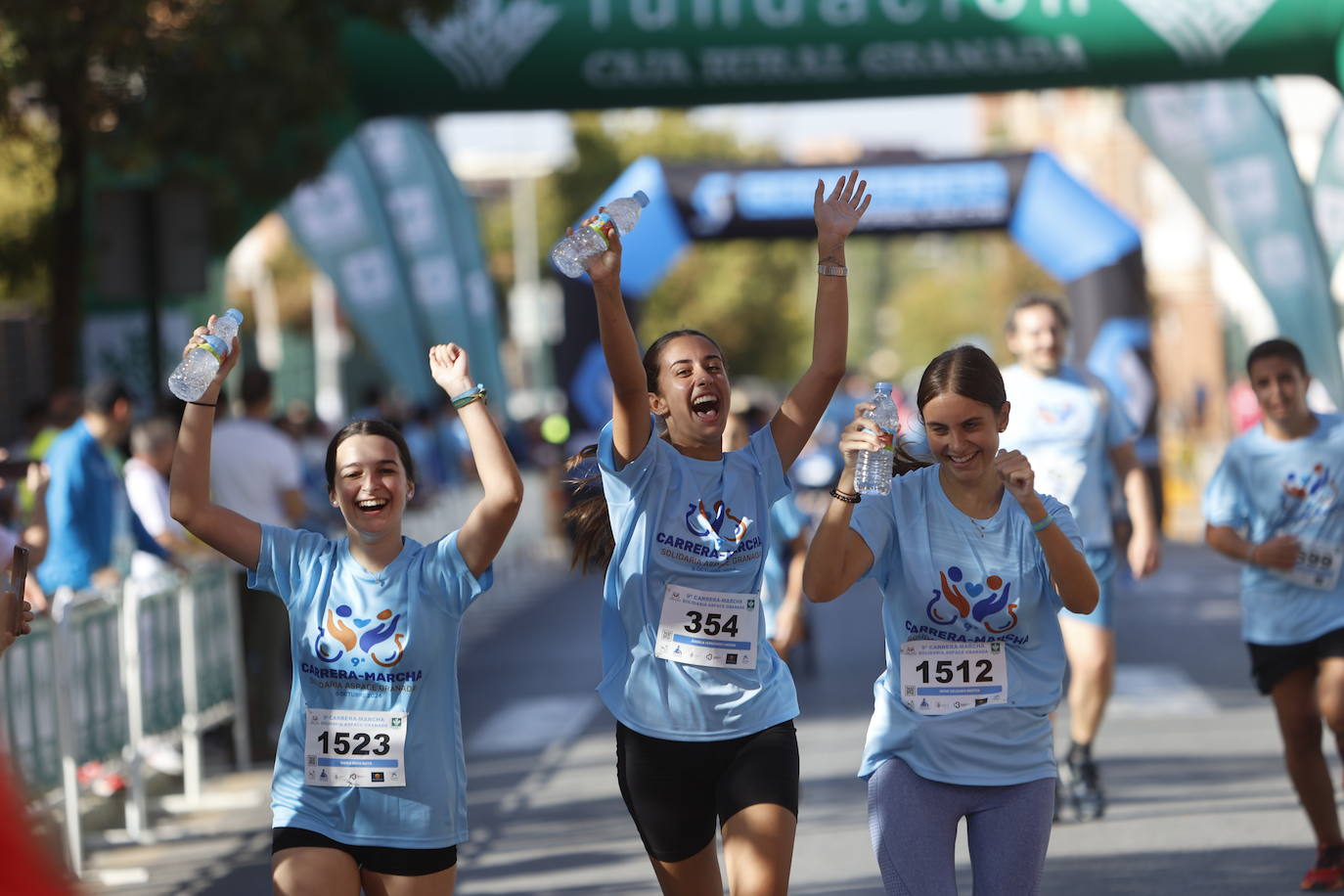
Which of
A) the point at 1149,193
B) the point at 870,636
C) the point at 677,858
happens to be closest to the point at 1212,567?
the point at 870,636

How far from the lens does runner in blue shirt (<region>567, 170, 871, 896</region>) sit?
4.53 meters

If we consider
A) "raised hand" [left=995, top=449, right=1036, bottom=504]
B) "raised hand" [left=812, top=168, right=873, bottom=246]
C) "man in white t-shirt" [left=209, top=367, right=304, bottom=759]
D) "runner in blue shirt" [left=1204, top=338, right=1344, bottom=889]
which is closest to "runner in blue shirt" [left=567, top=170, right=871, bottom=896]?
→ "raised hand" [left=812, top=168, right=873, bottom=246]

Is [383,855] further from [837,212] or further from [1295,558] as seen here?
[1295,558]

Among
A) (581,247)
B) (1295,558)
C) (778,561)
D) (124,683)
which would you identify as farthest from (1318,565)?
(124,683)

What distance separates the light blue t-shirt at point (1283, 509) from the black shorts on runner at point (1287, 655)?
0.02 m

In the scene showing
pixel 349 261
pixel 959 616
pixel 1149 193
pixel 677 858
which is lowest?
pixel 677 858

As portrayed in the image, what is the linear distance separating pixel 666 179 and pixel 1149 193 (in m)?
44.4

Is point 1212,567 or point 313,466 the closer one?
point 313,466

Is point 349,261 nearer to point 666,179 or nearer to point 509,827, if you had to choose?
point 666,179

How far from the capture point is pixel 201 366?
4.48 metres

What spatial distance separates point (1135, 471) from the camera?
794 centimetres

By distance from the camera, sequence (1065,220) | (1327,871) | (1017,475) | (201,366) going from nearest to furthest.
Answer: (1017,475), (201,366), (1327,871), (1065,220)

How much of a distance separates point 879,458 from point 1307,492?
3047mm

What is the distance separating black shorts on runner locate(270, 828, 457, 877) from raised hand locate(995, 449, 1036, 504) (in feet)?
4.74
